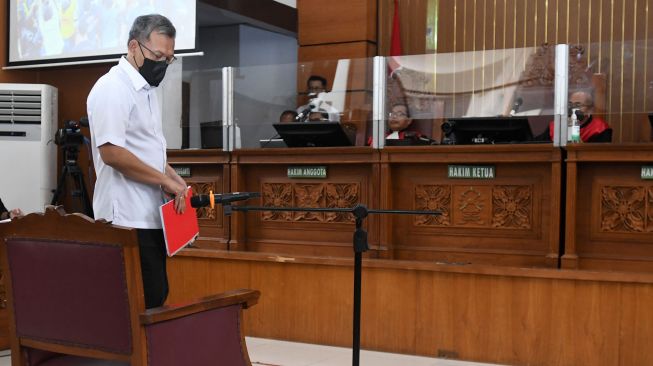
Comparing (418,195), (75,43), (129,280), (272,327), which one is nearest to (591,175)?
(418,195)

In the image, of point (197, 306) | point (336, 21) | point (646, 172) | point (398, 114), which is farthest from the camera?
point (336, 21)

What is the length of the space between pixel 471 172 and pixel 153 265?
2193 mm

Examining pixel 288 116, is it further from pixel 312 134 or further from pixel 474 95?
pixel 474 95

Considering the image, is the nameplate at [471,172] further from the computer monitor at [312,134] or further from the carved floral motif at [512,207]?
the computer monitor at [312,134]

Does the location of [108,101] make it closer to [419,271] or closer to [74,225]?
[74,225]

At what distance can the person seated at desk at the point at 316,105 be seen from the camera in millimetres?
4535

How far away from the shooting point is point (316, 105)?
15.0ft

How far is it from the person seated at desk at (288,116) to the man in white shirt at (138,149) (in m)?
2.27

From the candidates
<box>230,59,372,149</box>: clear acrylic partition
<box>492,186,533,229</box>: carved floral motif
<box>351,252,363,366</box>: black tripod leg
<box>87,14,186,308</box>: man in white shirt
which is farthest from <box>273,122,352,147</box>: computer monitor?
<box>87,14,186,308</box>: man in white shirt

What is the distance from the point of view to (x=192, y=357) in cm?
184

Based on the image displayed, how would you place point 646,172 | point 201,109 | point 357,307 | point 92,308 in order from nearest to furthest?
point 92,308
point 357,307
point 646,172
point 201,109

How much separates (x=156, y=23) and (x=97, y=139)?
411 millimetres

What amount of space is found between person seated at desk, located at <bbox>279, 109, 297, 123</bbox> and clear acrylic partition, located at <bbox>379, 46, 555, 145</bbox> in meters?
0.64

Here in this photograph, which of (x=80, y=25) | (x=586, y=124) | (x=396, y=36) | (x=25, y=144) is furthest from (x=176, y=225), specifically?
(x=396, y=36)
